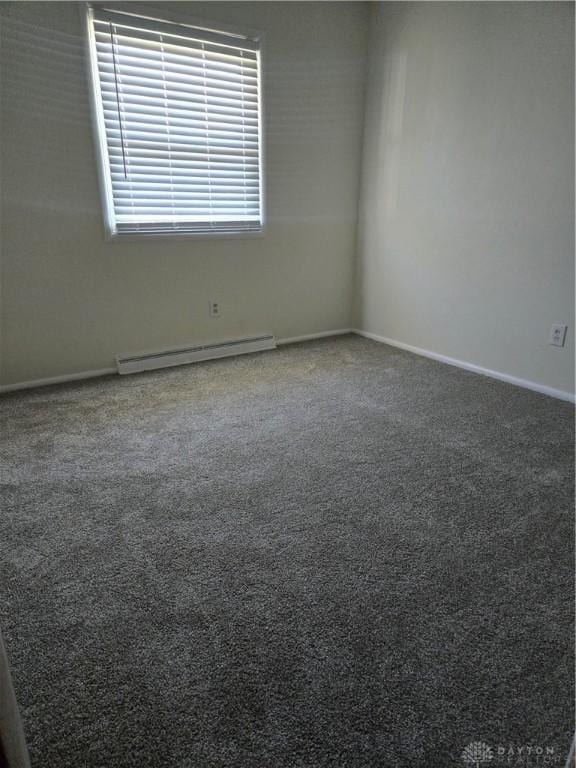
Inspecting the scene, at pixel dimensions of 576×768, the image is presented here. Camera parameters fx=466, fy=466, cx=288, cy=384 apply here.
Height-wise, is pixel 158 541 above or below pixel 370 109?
below

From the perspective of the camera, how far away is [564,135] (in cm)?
238

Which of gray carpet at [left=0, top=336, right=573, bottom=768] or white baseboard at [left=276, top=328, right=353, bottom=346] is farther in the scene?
white baseboard at [left=276, top=328, right=353, bottom=346]

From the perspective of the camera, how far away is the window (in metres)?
2.57

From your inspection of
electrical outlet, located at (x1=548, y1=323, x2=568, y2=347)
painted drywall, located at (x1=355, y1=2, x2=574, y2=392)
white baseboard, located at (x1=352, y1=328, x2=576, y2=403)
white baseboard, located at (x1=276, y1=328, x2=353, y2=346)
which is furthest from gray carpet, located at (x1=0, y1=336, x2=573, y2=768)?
white baseboard, located at (x1=276, y1=328, x2=353, y2=346)

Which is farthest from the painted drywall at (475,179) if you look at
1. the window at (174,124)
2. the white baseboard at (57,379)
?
the white baseboard at (57,379)

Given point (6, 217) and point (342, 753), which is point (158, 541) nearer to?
point (342, 753)

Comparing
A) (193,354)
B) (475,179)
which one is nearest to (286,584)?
(193,354)

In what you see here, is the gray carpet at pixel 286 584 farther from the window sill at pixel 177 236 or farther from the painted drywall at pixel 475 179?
the window sill at pixel 177 236

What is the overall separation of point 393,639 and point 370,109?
346 centimetres

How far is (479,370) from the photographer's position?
3.03 m

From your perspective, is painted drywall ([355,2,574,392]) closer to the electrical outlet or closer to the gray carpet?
the electrical outlet

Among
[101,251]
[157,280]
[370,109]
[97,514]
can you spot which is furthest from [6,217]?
[370,109]

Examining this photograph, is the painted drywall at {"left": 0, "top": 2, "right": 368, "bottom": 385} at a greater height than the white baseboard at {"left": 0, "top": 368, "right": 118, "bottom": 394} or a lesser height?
greater

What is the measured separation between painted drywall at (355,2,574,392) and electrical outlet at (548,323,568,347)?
0.03 metres
